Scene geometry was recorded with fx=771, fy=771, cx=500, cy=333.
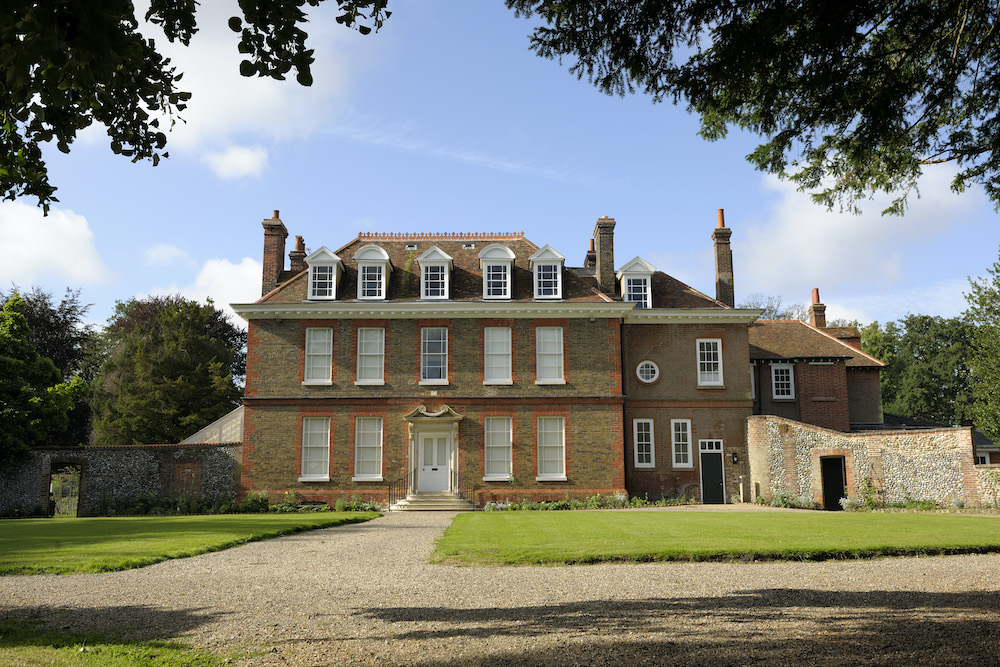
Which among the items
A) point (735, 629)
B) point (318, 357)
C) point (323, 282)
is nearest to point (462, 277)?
point (323, 282)

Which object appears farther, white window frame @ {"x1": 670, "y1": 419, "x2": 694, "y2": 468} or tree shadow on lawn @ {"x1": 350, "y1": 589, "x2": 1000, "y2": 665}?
white window frame @ {"x1": 670, "y1": 419, "x2": 694, "y2": 468}

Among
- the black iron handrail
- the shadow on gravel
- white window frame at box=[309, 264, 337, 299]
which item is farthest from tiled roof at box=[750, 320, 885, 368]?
the shadow on gravel

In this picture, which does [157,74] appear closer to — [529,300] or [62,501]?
[529,300]

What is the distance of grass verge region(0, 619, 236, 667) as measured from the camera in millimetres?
5625

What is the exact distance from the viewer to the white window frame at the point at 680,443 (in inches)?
1136

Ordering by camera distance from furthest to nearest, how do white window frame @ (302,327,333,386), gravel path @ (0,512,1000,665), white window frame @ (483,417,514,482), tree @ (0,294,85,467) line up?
1. white window frame @ (302,327,333,386)
2. white window frame @ (483,417,514,482)
3. tree @ (0,294,85,467)
4. gravel path @ (0,512,1000,665)

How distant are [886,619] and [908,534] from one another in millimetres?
7987

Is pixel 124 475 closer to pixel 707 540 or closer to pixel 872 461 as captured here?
pixel 707 540

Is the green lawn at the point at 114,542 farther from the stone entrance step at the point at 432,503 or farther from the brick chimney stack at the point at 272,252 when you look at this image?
the brick chimney stack at the point at 272,252

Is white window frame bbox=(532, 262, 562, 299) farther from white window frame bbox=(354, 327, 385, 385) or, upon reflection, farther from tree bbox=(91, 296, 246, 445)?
tree bbox=(91, 296, 246, 445)

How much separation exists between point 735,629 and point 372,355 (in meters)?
22.7

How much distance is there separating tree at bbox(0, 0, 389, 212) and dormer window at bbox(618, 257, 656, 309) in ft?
80.6

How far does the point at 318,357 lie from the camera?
28141 millimetres

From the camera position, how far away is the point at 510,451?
2773cm
